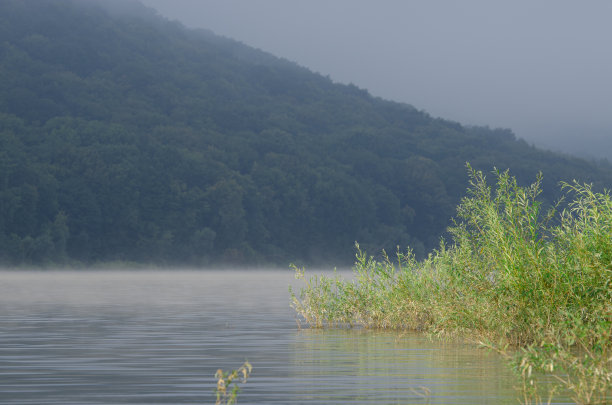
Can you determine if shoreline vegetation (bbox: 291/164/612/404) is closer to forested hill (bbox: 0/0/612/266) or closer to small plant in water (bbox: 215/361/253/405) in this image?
small plant in water (bbox: 215/361/253/405)

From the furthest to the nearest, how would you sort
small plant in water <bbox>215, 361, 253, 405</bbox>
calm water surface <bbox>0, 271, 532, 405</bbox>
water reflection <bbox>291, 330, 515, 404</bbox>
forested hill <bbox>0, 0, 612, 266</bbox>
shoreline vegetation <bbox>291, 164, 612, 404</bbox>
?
forested hill <bbox>0, 0, 612, 266</bbox>
shoreline vegetation <bbox>291, 164, 612, 404</bbox>
calm water surface <bbox>0, 271, 532, 405</bbox>
water reflection <bbox>291, 330, 515, 404</bbox>
small plant in water <bbox>215, 361, 253, 405</bbox>

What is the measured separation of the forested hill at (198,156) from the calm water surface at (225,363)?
84.7 meters

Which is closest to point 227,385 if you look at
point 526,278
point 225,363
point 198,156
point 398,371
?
point 398,371

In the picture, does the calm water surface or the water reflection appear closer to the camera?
the water reflection

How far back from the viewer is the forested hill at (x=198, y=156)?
380 feet

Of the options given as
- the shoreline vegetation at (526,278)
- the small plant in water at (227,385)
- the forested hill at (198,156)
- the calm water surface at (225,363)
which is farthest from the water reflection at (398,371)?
the forested hill at (198,156)

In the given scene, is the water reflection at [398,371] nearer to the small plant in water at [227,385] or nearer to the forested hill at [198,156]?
the small plant in water at [227,385]

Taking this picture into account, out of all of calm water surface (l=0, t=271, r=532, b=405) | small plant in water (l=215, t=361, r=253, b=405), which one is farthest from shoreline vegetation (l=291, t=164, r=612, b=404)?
small plant in water (l=215, t=361, r=253, b=405)

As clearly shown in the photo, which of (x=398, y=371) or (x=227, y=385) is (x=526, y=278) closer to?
(x=398, y=371)

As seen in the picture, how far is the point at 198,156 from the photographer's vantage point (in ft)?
441

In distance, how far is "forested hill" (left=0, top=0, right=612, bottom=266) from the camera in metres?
116

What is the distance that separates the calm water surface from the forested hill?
84.7 metres

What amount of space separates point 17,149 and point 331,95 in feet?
240

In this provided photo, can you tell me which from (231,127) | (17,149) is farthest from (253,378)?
(231,127)
